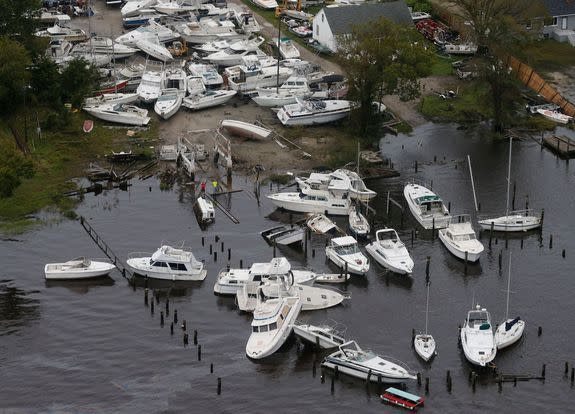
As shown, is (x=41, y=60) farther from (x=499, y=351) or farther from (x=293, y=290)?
(x=499, y=351)

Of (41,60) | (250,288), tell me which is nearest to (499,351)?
(250,288)

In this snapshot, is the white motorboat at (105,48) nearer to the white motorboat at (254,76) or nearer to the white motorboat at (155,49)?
the white motorboat at (155,49)

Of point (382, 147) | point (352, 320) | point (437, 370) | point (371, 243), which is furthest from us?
point (382, 147)

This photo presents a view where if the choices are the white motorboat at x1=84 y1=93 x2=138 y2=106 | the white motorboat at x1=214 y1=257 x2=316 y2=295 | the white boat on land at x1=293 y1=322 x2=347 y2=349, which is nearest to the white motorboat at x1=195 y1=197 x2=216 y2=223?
the white motorboat at x1=214 y1=257 x2=316 y2=295

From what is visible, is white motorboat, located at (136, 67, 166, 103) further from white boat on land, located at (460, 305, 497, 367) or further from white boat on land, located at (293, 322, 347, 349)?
white boat on land, located at (460, 305, 497, 367)

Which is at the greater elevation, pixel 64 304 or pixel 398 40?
pixel 398 40

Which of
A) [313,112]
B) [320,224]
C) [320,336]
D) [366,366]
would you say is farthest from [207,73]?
[366,366]

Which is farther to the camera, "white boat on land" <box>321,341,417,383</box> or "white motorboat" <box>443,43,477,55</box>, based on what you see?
"white motorboat" <box>443,43,477,55</box>
